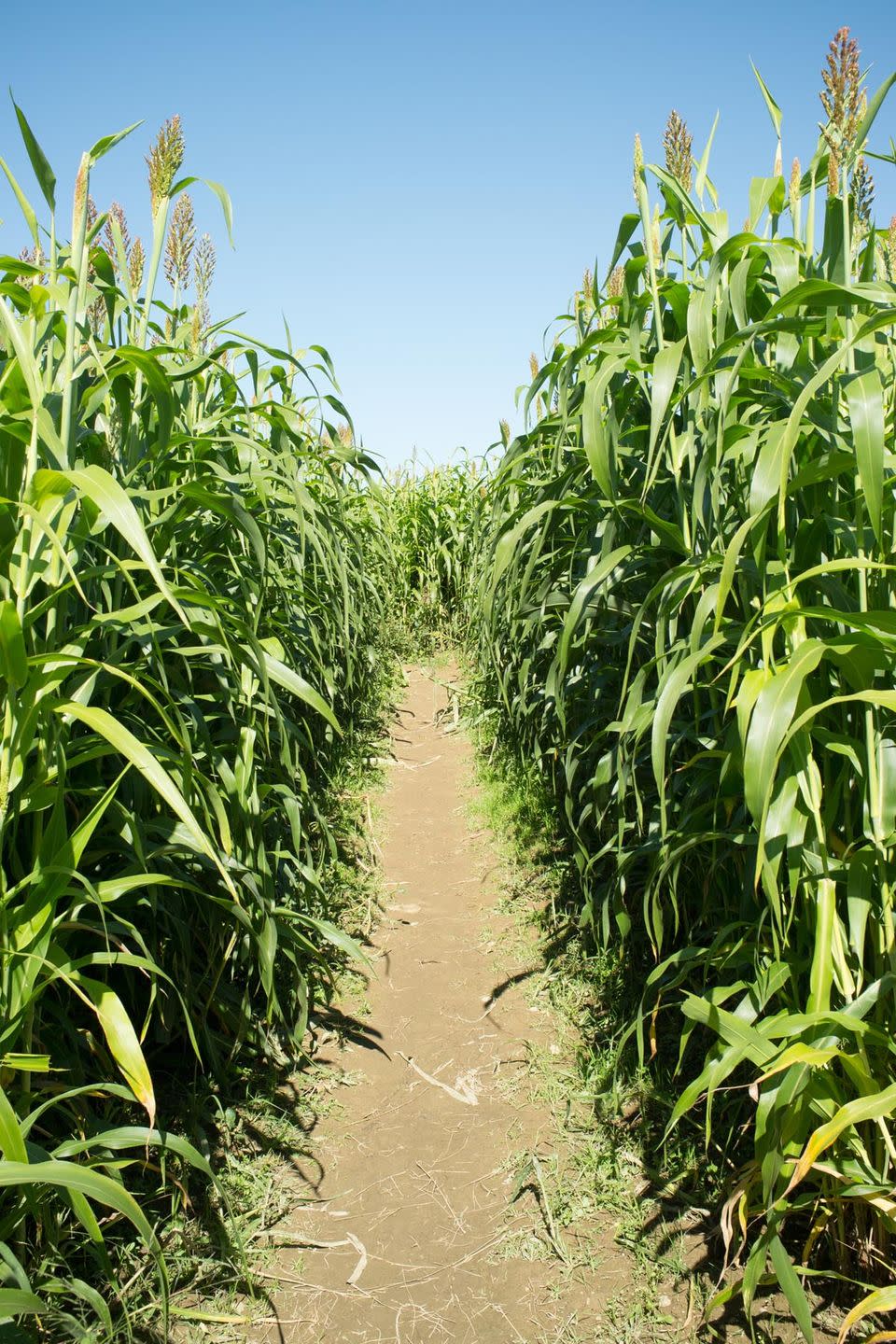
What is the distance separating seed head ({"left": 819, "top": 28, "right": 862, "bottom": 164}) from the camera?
1.34m

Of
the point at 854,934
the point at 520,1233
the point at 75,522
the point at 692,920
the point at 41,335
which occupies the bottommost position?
the point at 520,1233

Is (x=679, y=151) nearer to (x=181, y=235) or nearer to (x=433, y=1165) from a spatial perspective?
(x=181, y=235)

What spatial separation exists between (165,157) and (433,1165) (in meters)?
1.97

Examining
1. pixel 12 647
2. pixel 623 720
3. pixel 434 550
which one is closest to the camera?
pixel 12 647

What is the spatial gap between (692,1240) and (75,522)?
5.13 ft

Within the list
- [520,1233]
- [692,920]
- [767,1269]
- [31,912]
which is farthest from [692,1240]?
[31,912]

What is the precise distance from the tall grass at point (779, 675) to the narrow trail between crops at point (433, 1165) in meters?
0.37

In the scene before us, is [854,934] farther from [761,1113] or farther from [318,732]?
[318,732]

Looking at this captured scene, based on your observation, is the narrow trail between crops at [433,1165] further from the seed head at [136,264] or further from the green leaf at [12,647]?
the seed head at [136,264]

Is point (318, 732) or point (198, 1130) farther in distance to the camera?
point (318, 732)

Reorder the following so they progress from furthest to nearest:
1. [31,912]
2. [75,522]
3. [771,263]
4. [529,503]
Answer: [529,503] < [771,263] < [75,522] < [31,912]

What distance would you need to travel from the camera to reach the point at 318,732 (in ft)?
11.0

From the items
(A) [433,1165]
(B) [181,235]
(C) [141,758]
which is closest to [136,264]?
(B) [181,235]

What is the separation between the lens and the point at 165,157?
1583 mm
